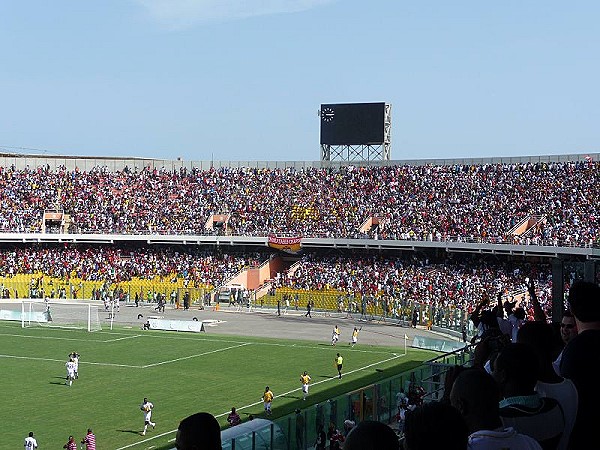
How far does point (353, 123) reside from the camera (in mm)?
77875

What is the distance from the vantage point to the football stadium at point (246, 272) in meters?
35.7

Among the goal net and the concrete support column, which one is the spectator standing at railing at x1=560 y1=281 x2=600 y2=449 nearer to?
the concrete support column

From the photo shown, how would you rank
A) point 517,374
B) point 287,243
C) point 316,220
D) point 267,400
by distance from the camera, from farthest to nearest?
point 316,220 < point 287,243 < point 267,400 < point 517,374

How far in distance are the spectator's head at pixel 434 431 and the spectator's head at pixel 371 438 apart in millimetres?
97

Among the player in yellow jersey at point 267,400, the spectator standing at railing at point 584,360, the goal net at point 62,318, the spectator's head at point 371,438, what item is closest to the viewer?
the spectator's head at point 371,438

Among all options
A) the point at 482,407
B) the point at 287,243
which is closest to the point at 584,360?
the point at 482,407

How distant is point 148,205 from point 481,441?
72.8 metres

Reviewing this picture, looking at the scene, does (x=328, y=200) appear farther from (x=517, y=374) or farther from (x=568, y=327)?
(x=517, y=374)

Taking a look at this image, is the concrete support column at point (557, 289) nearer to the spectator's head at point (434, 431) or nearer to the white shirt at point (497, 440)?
the white shirt at point (497, 440)

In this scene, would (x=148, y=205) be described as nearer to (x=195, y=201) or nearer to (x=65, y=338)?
(x=195, y=201)

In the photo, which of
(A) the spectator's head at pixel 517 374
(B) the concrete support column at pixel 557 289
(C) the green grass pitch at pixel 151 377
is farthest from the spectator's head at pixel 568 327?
(C) the green grass pitch at pixel 151 377

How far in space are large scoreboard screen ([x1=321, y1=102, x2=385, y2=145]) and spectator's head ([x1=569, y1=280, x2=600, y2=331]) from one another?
6998 centimetres

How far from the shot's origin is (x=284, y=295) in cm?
6456

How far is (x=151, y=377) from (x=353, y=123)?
44294mm
